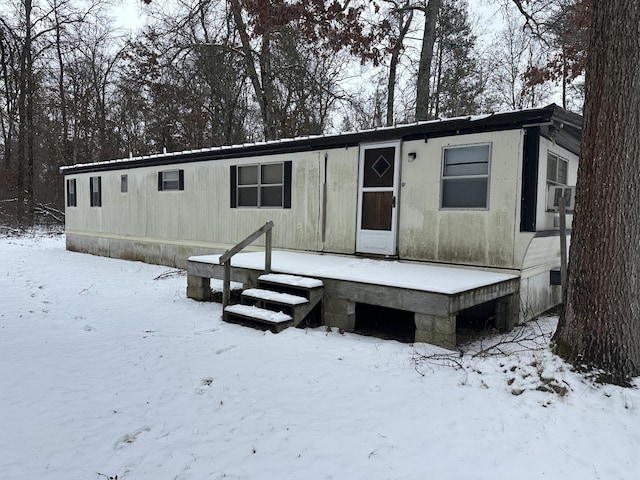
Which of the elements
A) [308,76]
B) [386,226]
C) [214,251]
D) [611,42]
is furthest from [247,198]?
[308,76]

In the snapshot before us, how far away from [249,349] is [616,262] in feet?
11.8

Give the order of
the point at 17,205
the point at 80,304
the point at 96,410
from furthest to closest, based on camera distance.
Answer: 1. the point at 17,205
2. the point at 80,304
3. the point at 96,410

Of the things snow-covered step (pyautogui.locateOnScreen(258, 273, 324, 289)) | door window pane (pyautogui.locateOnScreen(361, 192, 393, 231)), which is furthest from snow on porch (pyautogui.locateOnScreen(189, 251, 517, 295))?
door window pane (pyautogui.locateOnScreen(361, 192, 393, 231))

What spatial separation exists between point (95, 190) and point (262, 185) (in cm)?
737

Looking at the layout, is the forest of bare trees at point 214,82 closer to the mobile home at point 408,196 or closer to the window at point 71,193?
the window at point 71,193

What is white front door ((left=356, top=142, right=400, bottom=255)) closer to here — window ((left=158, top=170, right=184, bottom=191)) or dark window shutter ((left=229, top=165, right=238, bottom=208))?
dark window shutter ((left=229, top=165, right=238, bottom=208))

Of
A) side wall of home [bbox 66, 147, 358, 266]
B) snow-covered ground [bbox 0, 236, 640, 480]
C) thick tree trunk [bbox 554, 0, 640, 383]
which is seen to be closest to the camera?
snow-covered ground [bbox 0, 236, 640, 480]

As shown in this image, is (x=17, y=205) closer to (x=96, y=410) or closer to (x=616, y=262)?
(x=96, y=410)

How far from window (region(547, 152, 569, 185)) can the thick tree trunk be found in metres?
2.64

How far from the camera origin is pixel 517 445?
292cm

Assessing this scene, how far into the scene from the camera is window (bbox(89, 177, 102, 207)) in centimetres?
1334

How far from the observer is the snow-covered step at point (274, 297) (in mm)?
5383

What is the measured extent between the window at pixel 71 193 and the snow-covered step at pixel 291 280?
11278 mm

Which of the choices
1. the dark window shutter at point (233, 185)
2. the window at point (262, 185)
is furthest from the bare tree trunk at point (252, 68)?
the window at point (262, 185)
